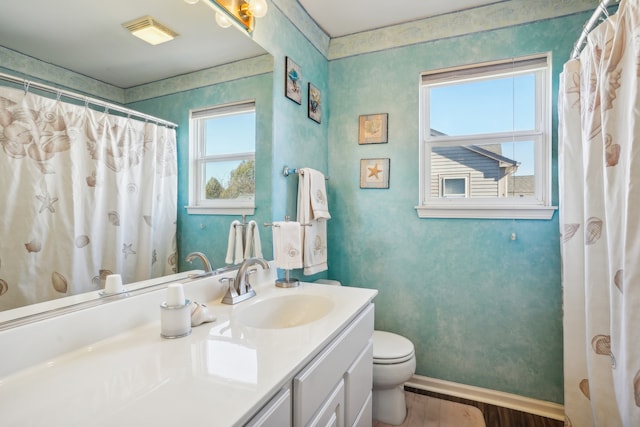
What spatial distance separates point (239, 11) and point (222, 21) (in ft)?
0.47

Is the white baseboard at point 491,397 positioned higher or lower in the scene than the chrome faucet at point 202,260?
lower

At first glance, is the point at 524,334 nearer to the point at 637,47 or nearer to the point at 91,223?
the point at 637,47

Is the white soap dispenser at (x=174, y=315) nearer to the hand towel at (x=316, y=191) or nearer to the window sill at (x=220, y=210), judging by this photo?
the window sill at (x=220, y=210)

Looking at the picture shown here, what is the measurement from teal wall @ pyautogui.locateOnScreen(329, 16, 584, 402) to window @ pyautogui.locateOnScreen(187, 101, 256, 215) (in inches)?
36.0

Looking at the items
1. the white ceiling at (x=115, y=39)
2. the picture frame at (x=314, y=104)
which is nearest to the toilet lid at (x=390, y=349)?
the picture frame at (x=314, y=104)

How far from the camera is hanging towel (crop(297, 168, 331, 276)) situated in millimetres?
1842

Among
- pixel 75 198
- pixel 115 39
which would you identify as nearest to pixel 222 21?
pixel 115 39

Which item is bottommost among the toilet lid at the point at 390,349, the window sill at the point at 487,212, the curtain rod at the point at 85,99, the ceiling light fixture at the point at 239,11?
the toilet lid at the point at 390,349

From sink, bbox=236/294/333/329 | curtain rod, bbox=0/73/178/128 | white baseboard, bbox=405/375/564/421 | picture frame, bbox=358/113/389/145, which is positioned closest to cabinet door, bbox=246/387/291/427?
sink, bbox=236/294/333/329

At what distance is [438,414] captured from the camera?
178 centimetres

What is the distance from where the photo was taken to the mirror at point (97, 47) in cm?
76

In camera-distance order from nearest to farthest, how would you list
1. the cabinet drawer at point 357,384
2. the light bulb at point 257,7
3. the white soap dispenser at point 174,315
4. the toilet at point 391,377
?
the white soap dispenser at point 174,315 < the cabinet drawer at point 357,384 < the light bulb at point 257,7 < the toilet at point 391,377

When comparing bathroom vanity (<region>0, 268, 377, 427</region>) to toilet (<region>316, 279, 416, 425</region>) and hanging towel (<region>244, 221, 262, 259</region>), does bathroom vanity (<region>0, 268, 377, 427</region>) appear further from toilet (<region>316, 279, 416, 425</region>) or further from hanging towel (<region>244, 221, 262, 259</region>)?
toilet (<region>316, 279, 416, 425</region>)

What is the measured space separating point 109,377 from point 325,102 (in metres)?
2.00
